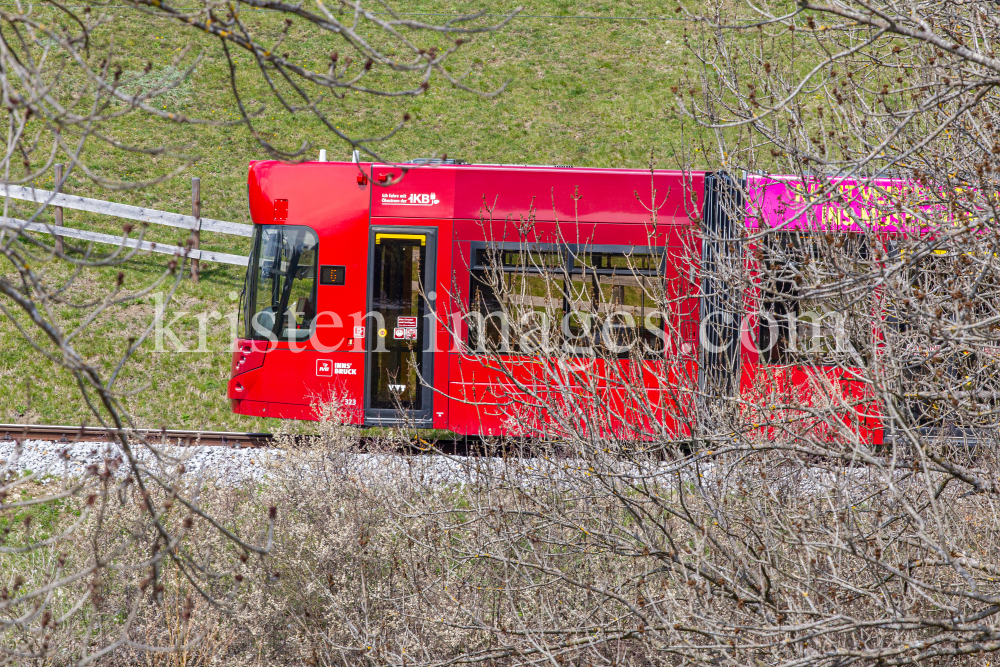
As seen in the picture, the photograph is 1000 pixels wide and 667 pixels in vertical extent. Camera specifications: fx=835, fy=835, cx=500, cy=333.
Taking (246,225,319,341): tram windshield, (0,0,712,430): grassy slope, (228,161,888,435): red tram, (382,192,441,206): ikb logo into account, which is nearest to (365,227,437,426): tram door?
(228,161,888,435): red tram

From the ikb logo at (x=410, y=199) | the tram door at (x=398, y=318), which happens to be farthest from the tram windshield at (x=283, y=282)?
the ikb logo at (x=410, y=199)

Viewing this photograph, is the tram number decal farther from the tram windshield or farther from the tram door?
the tram door

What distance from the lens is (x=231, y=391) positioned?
9523mm

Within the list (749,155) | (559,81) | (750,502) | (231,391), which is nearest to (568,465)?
(750,502)

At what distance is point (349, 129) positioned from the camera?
23.2 m

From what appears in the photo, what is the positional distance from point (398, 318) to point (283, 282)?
139cm

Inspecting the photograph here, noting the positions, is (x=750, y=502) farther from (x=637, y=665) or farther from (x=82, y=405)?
(x=82, y=405)

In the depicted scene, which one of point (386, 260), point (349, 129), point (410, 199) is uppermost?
point (349, 129)

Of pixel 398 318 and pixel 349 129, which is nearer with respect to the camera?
pixel 398 318

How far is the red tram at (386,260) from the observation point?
29.6 feet

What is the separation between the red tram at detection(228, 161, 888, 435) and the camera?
29.6 ft

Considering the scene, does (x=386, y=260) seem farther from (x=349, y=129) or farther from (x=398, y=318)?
(x=349, y=129)

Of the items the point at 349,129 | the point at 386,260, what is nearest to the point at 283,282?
the point at 386,260

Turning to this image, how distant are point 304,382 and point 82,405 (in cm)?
556
